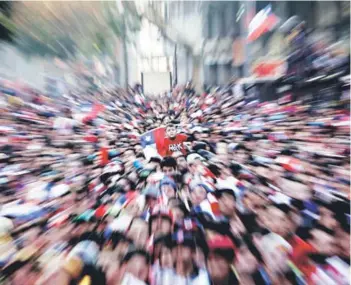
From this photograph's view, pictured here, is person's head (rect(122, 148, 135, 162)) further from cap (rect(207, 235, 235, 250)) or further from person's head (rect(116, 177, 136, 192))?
cap (rect(207, 235, 235, 250))

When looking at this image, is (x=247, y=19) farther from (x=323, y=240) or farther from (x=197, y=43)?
(x=323, y=240)

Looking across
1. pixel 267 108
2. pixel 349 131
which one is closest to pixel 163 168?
pixel 267 108

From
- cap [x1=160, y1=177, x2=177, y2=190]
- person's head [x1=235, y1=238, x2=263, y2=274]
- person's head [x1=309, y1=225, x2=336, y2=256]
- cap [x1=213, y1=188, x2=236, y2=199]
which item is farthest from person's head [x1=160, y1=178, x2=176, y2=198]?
person's head [x1=309, y1=225, x2=336, y2=256]

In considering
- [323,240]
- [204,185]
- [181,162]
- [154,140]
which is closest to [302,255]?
[323,240]

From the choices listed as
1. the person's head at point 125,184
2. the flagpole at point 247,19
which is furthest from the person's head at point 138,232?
the flagpole at point 247,19

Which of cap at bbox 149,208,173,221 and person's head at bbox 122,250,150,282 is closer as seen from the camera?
person's head at bbox 122,250,150,282

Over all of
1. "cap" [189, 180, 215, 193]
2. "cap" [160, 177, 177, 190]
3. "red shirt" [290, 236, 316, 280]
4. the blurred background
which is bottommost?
"red shirt" [290, 236, 316, 280]

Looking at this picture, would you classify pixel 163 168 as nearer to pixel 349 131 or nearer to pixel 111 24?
pixel 111 24

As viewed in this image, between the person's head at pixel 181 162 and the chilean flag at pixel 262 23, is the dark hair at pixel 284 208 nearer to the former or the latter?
the person's head at pixel 181 162
